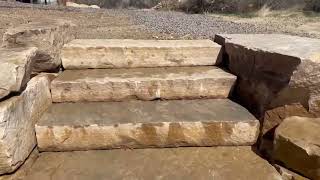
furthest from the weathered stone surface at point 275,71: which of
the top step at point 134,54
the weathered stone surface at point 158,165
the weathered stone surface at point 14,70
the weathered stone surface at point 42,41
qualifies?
the weathered stone surface at point 14,70

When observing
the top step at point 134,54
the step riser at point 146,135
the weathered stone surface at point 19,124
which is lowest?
the step riser at point 146,135

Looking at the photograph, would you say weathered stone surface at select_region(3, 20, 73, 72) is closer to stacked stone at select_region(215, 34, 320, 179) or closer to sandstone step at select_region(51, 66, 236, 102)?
sandstone step at select_region(51, 66, 236, 102)

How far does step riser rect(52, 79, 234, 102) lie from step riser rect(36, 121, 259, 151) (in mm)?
499

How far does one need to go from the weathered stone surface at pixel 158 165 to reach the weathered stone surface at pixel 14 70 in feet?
2.02

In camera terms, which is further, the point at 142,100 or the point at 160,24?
the point at 160,24

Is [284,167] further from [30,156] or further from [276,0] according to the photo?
[276,0]

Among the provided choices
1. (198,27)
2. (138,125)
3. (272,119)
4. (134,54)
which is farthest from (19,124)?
(198,27)

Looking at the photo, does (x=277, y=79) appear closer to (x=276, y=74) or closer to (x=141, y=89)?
(x=276, y=74)

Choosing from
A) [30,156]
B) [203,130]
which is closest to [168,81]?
[203,130]

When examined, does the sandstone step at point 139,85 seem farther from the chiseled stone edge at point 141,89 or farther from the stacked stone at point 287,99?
the stacked stone at point 287,99

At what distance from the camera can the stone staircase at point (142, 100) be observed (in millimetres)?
2588

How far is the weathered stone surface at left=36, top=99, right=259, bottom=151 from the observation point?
255 cm

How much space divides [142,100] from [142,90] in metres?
0.10

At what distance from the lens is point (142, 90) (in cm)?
303
